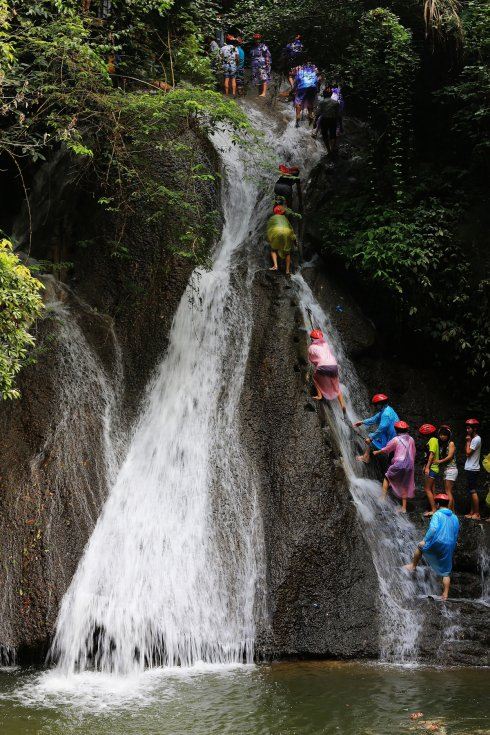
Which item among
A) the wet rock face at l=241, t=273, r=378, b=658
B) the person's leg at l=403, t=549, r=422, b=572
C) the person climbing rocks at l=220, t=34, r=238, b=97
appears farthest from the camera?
the person climbing rocks at l=220, t=34, r=238, b=97

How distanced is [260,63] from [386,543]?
15.4m

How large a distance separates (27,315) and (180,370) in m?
4.14

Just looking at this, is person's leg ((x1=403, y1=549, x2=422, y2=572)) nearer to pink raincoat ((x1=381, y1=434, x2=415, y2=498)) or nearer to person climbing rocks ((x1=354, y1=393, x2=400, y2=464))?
pink raincoat ((x1=381, y1=434, x2=415, y2=498))

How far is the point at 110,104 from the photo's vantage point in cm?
1266

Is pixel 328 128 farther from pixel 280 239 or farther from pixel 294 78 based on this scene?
pixel 280 239

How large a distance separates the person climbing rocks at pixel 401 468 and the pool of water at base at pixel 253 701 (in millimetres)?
3340

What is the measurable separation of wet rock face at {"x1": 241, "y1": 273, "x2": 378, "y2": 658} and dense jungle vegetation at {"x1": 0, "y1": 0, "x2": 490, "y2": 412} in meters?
2.65

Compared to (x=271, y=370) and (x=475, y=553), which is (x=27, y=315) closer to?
(x=271, y=370)

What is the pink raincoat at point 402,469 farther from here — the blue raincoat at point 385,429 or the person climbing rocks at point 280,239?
the person climbing rocks at point 280,239

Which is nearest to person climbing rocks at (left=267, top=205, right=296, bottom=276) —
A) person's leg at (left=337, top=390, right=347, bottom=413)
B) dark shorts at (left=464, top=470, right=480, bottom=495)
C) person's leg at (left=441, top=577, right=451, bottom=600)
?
person's leg at (left=337, top=390, right=347, bottom=413)

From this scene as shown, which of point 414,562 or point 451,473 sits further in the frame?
point 451,473

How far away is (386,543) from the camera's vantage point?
36.2ft

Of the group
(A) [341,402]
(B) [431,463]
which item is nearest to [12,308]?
(A) [341,402]

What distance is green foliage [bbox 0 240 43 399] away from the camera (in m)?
9.23
